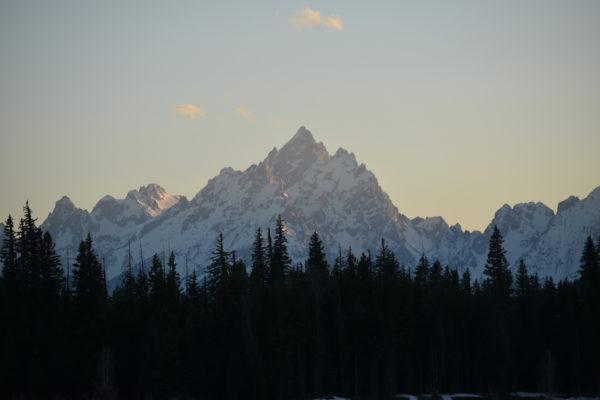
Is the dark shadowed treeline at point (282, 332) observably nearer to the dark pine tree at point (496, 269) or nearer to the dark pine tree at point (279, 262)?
the dark pine tree at point (279, 262)

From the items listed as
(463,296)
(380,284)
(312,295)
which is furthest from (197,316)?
(463,296)

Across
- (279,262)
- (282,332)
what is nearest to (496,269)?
(279,262)

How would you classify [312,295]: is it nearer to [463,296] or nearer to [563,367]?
[463,296]

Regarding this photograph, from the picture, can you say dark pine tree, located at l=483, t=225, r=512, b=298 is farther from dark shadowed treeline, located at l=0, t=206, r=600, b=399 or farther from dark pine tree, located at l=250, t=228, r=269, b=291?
dark pine tree, located at l=250, t=228, r=269, b=291

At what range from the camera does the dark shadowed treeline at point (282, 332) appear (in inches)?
3647

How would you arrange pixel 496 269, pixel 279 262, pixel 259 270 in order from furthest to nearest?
1. pixel 496 269
2. pixel 279 262
3. pixel 259 270

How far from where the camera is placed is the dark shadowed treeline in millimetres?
92625

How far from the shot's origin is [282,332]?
98.1 m

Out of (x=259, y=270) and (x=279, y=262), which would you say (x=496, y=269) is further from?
(x=259, y=270)

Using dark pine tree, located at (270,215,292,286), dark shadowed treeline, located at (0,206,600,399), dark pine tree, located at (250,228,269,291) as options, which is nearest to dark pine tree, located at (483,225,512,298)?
dark shadowed treeline, located at (0,206,600,399)

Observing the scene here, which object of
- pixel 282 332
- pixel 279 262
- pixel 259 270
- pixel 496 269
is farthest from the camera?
pixel 496 269

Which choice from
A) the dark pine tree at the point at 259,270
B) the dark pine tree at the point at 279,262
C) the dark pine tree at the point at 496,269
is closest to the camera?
the dark pine tree at the point at 259,270

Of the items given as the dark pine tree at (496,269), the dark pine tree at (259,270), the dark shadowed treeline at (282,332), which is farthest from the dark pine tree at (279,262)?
the dark pine tree at (496,269)

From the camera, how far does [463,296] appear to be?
114m
